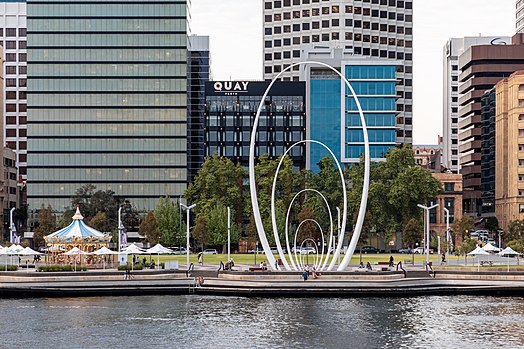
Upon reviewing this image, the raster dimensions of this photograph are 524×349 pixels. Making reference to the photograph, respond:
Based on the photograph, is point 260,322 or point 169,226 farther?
point 169,226

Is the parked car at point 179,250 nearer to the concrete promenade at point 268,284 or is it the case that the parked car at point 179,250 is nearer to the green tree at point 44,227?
the green tree at point 44,227

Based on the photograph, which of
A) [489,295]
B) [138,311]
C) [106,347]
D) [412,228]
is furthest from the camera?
[412,228]

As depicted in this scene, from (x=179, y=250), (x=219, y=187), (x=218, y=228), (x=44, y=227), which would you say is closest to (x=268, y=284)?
(x=218, y=228)

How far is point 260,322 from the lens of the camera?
219ft

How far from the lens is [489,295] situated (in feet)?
278

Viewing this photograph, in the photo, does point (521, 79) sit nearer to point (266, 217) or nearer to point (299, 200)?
point (299, 200)

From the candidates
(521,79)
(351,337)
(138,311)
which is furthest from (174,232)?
(351,337)

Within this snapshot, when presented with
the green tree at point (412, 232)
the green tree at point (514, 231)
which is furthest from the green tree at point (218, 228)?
the green tree at point (514, 231)

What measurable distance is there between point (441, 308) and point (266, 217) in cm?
9656

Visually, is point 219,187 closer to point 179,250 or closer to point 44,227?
point 179,250

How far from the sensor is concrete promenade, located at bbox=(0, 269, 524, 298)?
273 ft

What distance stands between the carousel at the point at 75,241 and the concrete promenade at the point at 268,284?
1977 cm

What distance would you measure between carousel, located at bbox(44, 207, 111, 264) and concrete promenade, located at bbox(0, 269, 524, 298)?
1977 cm

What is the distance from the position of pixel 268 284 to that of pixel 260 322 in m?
18.3
